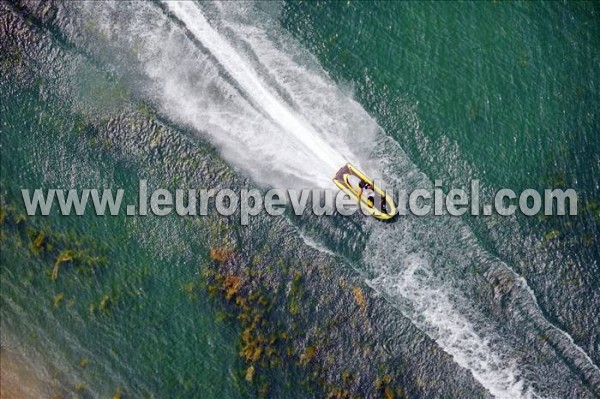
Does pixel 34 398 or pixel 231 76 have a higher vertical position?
pixel 231 76

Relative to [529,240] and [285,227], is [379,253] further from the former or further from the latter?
[529,240]

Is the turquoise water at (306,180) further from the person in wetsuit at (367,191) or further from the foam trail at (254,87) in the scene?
the person in wetsuit at (367,191)

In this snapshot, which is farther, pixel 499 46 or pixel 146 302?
pixel 499 46

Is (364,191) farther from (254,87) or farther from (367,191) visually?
(254,87)

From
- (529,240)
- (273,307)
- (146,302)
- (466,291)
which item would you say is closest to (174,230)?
(146,302)

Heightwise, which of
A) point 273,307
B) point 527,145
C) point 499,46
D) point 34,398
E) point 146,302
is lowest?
point 34,398

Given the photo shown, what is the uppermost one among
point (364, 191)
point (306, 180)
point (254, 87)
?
point (254, 87)

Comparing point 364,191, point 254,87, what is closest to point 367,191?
point 364,191
